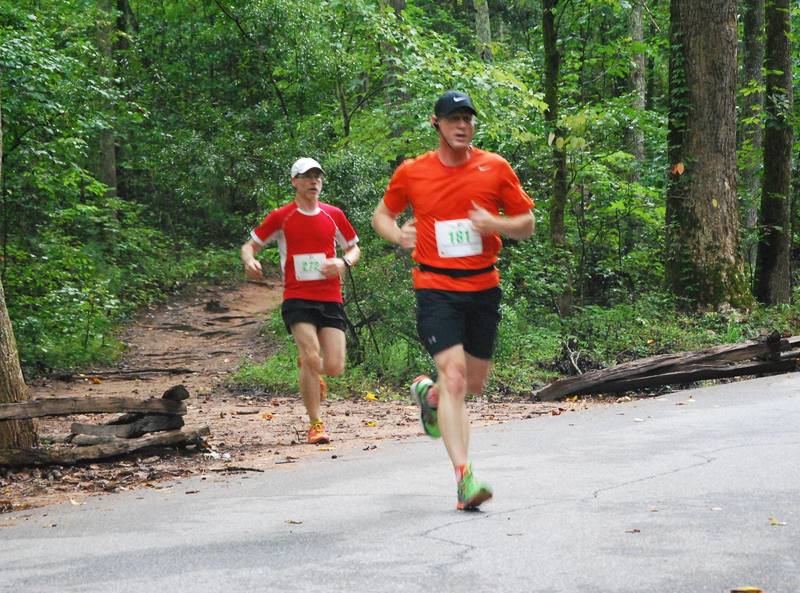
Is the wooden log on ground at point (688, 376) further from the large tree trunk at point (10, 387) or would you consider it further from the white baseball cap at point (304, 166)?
the large tree trunk at point (10, 387)

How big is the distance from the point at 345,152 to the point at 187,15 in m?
17.9

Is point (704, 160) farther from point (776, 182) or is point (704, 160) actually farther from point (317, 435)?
point (317, 435)

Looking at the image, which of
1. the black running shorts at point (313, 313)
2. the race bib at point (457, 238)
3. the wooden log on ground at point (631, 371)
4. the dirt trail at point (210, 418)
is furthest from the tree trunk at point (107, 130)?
the race bib at point (457, 238)

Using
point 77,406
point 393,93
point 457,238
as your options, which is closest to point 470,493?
point 457,238

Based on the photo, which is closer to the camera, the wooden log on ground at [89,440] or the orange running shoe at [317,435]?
the wooden log on ground at [89,440]

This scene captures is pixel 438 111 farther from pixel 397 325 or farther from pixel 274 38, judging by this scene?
pixel 274 38

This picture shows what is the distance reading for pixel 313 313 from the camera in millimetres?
9883

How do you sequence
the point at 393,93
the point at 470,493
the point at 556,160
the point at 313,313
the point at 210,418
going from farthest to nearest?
the point at 393,93 → the point at 556,160 → the point at 210,418 → the point at 313,313 → the point at 470,493

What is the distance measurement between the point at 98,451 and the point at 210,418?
371 cm

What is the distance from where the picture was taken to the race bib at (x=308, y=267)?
386 inches

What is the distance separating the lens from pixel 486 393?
534 inches

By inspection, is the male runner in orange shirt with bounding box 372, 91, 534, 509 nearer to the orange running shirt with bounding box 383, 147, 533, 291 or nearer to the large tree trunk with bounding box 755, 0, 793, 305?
the orange running shirt with bounding box 383, 147, 533, 291

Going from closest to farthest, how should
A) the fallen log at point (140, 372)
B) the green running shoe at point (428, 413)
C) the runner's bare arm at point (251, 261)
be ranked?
the green running shoe at point (428, 413)
the runner's bare arm at point (251, 261)
the fallen log at point (140, 372)

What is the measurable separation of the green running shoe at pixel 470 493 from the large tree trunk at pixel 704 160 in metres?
11.9
